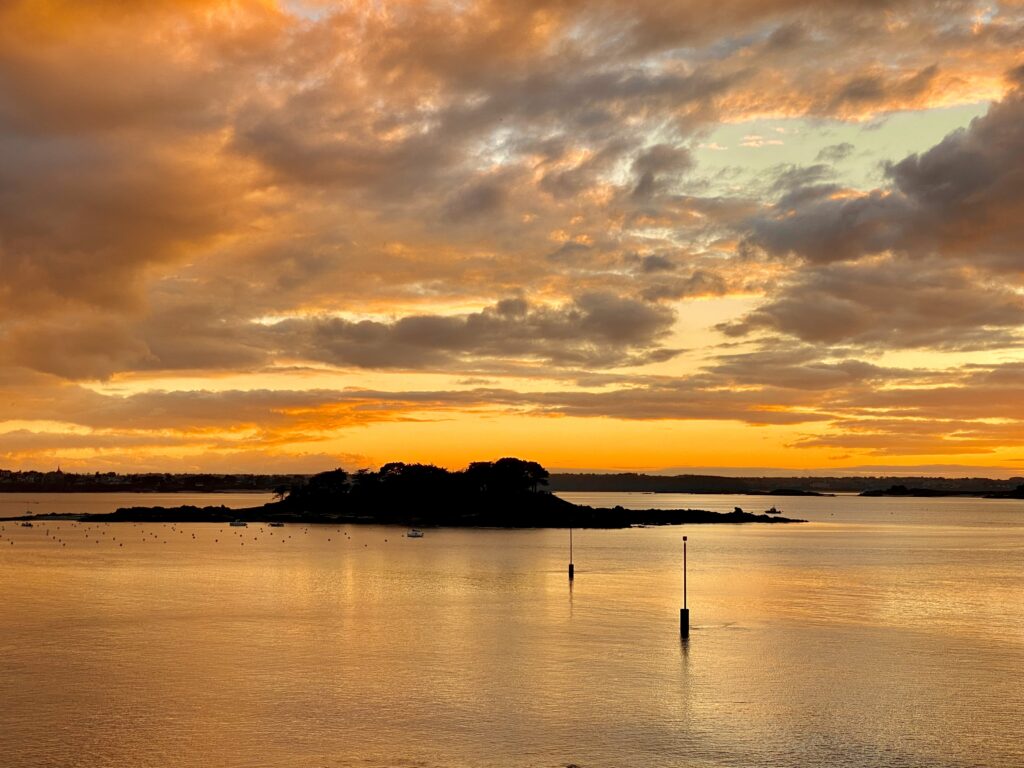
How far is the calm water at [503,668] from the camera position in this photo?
124 feet

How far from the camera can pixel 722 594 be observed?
288 feet

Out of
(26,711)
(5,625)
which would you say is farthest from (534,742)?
(5,625)

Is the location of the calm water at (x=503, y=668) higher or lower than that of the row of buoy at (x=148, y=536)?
lower

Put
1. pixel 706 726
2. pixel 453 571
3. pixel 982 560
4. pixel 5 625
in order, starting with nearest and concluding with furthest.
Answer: pixel 706 726 → pixel 5 625 → pixel 453 571 → pixel 982 560

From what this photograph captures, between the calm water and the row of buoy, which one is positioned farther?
the row of buoy

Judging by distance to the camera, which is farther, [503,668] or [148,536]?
[148,536]

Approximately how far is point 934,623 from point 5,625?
6234cm

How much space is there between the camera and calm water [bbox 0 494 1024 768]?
124ft

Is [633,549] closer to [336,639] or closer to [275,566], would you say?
[275,566]

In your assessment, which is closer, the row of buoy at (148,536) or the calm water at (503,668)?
the calm water at (503,668)

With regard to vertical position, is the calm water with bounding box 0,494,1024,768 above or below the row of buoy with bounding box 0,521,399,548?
below

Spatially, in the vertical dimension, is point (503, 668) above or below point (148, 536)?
below

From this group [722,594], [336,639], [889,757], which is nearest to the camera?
[889,757]

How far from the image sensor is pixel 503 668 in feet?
170
